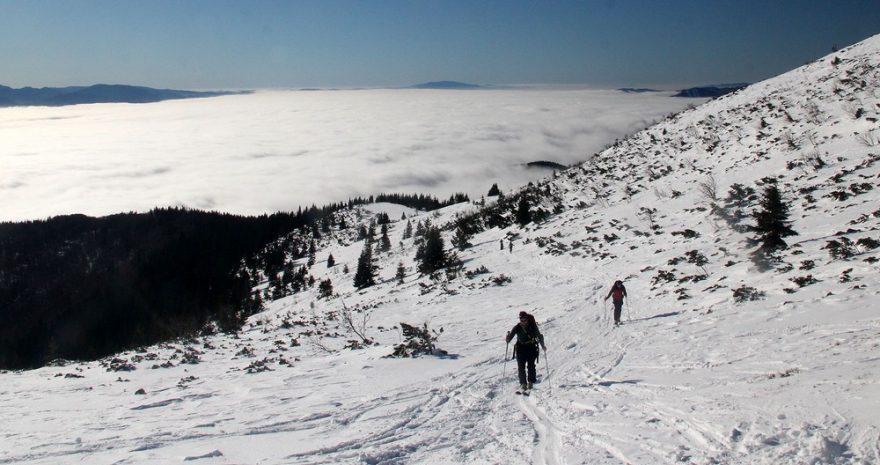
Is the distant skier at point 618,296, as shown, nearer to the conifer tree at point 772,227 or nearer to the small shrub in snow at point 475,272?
the conifer tree at point 772,227

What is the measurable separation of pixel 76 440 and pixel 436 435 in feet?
18.5

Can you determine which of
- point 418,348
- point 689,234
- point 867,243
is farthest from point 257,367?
point 689,234

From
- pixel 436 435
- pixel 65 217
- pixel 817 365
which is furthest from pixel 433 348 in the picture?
pixel 65 217

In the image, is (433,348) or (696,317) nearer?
(696,317)

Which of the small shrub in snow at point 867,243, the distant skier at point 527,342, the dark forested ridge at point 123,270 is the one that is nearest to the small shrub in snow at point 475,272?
the small shrub in snow at point 867,243

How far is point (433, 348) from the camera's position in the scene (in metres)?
14.3

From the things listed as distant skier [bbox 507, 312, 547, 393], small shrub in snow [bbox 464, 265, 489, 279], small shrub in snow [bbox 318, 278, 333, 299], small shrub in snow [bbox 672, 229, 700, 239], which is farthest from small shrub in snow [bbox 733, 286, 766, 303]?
small shrub in snow [bbox 318, 278, 333, 299]

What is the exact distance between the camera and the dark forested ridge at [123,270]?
118 m

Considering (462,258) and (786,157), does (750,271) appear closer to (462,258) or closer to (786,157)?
(786,157)

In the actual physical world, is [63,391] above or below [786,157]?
below

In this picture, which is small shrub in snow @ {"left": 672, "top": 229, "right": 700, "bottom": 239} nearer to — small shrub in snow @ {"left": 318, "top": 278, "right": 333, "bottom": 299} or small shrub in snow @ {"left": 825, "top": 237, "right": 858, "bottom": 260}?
small shrub in snow @ {"left": 825, "top": 237, "right": 858, "bottom": 260}

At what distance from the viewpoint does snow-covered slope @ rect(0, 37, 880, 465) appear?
664cm

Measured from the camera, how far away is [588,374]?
10.4 m

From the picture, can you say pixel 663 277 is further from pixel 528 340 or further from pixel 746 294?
pixel 528 340
